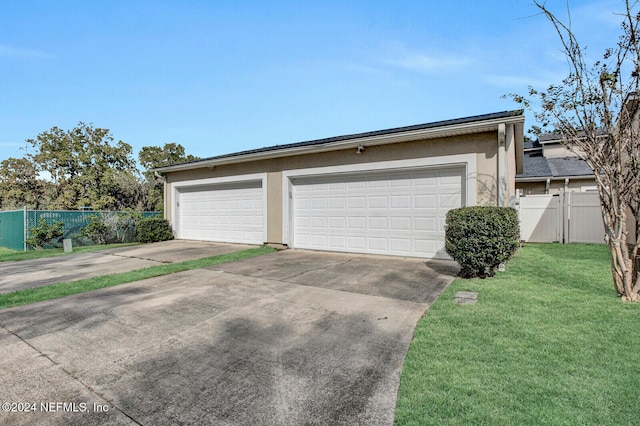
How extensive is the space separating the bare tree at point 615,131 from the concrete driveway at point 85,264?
8.65 metres

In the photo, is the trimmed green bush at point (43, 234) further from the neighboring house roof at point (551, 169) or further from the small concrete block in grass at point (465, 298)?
the neighboring house roof at point (551, 169)

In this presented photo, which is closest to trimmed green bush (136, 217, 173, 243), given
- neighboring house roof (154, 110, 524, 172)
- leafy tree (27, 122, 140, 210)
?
neighboring house roof (154, 110, 524, 172)

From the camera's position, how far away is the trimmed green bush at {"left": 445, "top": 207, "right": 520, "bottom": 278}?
5.48 meters

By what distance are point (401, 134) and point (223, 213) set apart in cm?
744

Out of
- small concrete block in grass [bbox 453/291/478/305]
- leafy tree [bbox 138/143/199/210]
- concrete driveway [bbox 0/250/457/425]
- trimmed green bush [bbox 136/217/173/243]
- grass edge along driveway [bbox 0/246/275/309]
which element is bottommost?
concrete driveway [bbox 0/250/457/425]

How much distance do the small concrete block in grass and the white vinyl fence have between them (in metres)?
7.37

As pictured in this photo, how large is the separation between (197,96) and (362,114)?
21.0 feet

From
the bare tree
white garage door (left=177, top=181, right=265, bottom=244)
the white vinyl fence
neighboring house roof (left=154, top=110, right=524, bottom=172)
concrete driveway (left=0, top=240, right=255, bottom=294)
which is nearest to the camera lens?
the bare tree

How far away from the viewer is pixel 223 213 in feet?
39.7

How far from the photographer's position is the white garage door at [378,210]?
775 cm

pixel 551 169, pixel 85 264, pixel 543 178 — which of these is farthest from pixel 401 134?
pixel 551 169

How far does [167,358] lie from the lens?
296 centimetres

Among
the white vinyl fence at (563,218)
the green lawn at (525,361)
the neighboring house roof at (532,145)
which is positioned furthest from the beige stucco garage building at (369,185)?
the neighboring house roof at (532,145)

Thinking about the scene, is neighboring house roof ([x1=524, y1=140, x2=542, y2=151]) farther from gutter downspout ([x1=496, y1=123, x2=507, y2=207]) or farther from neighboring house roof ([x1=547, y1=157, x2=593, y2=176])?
gutter downspout ([x1=496, y1=123, x2=507, y2=207])
